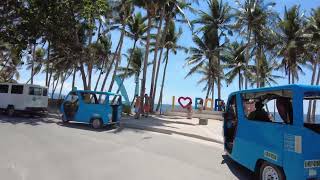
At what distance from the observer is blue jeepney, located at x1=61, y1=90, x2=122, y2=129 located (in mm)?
18188

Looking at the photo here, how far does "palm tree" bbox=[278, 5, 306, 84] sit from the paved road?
77.7ft

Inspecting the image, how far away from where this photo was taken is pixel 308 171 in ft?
21.4

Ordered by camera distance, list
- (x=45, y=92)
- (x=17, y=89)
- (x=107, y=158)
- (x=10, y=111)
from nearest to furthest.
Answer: (x=107, y=158), (x=17, y=89), (x=10, y=111), (x=45, y=92)

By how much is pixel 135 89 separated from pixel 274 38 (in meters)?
14.8

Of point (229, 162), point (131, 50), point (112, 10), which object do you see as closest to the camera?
point (229, 162)

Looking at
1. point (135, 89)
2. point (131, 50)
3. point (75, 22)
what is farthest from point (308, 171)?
point (131, 50)

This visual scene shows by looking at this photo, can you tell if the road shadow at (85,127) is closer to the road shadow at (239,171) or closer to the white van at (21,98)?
the white van at (21,98)

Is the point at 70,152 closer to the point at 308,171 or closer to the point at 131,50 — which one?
the point at 308,171

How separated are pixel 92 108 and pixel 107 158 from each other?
8.40 m

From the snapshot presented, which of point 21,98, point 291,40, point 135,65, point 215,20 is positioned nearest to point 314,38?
point 291,40

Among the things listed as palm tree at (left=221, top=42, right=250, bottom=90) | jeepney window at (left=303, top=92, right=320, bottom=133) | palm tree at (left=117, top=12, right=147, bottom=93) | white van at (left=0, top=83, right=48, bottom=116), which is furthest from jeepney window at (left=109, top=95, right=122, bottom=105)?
palm tree at (left=221, top=42, right=250, bottom=90)

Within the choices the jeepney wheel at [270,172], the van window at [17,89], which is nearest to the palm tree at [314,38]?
the van window at [17,89]

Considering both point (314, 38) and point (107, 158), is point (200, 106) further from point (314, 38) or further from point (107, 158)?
point (107, 158)

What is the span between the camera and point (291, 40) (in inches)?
1431
